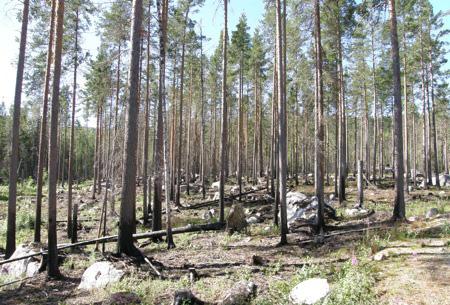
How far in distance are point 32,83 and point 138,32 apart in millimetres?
16069

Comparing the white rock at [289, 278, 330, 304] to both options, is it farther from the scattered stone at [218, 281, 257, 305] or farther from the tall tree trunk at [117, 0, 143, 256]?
the tall tree trunk at [117, 0, 143, 256]

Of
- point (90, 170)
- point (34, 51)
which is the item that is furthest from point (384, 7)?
point (90, 170)

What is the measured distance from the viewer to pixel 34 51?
1795cm

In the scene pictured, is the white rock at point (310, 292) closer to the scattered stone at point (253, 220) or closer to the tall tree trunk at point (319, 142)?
the tall tree trunk at point (319, 142)

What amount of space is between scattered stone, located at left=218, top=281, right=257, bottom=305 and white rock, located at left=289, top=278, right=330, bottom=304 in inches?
29.1

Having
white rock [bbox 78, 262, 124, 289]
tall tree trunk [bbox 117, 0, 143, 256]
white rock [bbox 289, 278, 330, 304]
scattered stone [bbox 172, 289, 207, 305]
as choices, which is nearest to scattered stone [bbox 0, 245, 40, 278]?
white rock [bbox 78, 262, 124, 289]

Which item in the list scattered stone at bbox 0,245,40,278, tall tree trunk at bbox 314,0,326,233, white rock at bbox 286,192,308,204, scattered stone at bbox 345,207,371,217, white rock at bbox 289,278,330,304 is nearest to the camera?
white rock at bbox 289,278,330,304

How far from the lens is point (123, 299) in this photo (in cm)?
608

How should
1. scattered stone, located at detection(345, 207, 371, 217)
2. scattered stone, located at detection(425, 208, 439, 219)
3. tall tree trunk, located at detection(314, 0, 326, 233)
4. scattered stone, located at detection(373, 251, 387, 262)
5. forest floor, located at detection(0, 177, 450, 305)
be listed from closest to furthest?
forest floor, located at detection(0, 177, 450, 305) → scattered stone, located at detection(373, 251, 387, 262) → tall tree trunk, located at detection(314, 0, 326, 233) → scattered stone, located at detection(425, 208, 439, 219) → scattered stone, located at detection(345, 207, 371, 217)

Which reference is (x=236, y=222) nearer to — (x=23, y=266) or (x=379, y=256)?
(x=379, y=256)

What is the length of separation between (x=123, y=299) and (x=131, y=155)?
3608 mm

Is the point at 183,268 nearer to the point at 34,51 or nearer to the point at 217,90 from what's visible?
the point at 34,51

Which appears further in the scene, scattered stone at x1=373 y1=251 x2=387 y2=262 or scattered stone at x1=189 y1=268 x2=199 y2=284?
scattered stone at x1=189 y1=268 x2=199 y2=284

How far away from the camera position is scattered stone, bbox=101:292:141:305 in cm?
598
